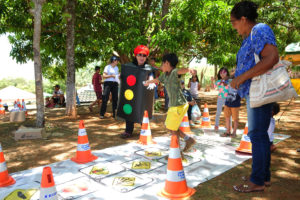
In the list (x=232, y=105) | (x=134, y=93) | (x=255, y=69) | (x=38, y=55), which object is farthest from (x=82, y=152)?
(x=38, y=55)

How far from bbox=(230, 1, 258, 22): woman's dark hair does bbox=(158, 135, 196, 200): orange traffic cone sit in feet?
5.09

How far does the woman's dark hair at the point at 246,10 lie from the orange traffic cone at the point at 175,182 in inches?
61.0

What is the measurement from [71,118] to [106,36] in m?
3.59

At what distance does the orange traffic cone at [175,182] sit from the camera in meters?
2.66

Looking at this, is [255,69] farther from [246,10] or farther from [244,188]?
[244,188]

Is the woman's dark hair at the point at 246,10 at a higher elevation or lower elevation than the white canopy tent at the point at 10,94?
higher

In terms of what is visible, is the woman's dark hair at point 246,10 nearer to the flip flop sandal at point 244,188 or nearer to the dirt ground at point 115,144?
the flip flop sandal at point 244,188

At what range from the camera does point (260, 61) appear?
7.75 feet

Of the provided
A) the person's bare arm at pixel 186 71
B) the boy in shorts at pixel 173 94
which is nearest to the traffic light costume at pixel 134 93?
the boy in shorts at pixel 173 94

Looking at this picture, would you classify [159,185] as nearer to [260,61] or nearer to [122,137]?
[260,61]

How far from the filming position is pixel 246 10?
100.0 inches

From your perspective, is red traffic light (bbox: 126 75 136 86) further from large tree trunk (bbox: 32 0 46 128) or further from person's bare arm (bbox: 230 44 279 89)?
person's bare arm (bbox: 230 44 279 89)

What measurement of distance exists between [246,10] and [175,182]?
2.08 meters

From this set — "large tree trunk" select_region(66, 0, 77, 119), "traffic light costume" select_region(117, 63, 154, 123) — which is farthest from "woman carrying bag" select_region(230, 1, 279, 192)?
"large tree trunk" select_region(66, 0, 77, 119)
